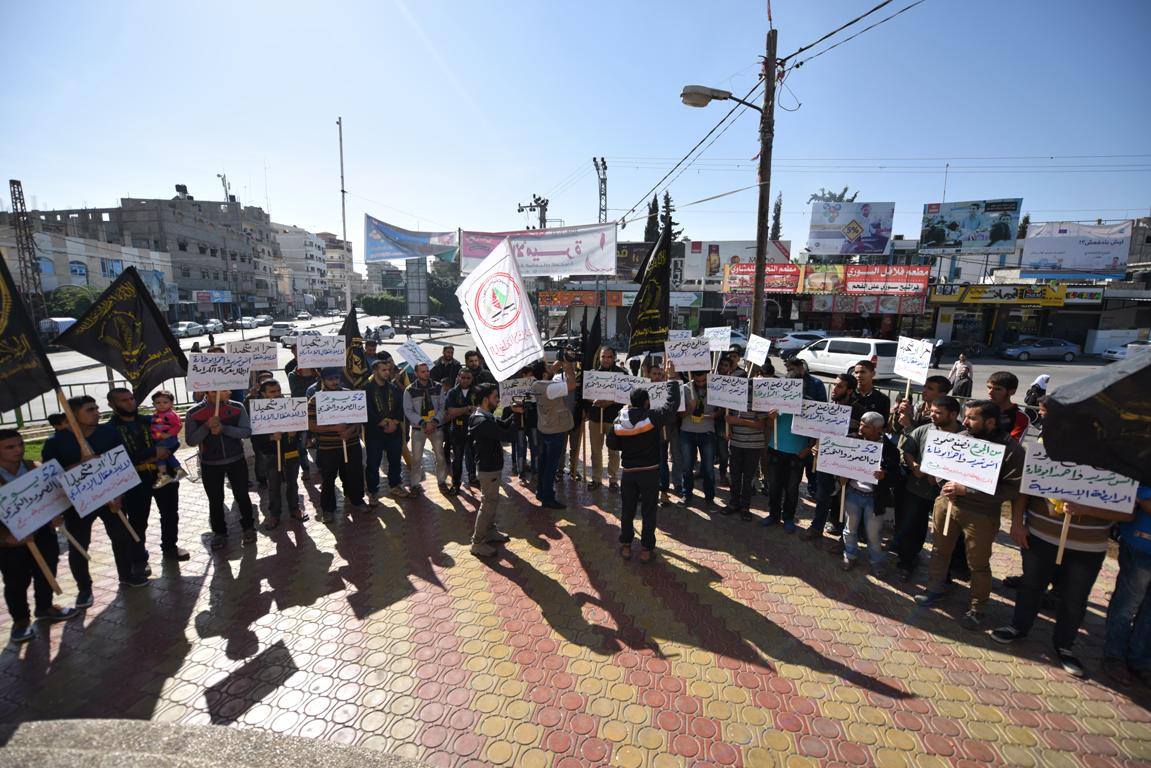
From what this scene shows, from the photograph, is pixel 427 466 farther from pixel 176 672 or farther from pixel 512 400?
pixel 176 672

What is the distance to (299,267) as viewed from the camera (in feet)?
303

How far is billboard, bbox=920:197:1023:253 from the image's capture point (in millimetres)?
31953

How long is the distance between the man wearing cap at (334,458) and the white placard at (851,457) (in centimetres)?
558

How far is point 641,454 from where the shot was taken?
511cm

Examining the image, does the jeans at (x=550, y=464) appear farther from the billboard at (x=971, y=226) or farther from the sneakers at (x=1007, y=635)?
the billboard at (x=971, y=226)

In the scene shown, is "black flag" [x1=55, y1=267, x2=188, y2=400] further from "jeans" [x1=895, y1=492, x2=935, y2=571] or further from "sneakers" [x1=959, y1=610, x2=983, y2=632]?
"sneakers" [x1=959, y1=610, x2=983, y2=632]

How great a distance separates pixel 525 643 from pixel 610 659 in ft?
2.34

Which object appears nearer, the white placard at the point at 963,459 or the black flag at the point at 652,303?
the white placard at the point at 963,459

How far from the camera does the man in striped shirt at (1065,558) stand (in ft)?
11.8

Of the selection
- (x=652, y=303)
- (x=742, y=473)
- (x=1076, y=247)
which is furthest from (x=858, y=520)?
(x=1076, y=247)

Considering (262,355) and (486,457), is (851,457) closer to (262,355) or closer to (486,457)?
(486,457)

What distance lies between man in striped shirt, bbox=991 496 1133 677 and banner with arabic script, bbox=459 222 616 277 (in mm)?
12546

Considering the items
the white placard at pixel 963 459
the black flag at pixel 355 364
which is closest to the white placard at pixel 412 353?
the black flag at pixel 355 364

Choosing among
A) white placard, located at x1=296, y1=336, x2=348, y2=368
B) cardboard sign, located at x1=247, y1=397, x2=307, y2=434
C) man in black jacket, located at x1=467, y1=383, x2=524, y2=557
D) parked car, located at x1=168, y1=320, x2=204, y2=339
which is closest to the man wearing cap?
cardboard sign, located at x1=247, y1=397, x2=307, y2=434
